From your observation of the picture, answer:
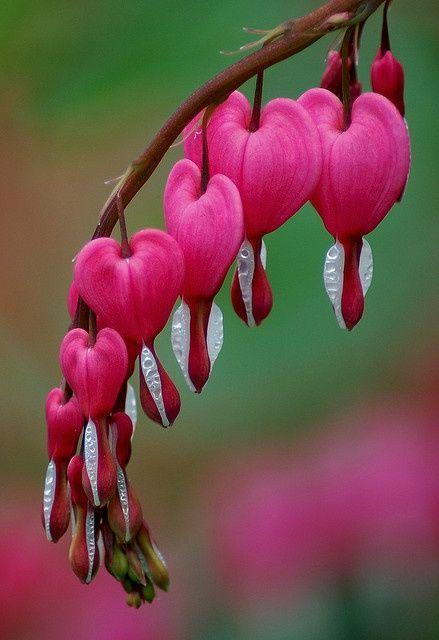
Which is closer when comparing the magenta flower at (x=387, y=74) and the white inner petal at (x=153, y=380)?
the white inner petal at (x=153, y=380)

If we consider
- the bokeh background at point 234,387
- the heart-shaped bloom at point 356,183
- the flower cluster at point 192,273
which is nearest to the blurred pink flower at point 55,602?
the bokeh background at point 234,387

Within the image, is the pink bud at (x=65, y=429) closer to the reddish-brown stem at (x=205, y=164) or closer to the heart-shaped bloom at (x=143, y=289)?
the heart-shaped bloom at (x=143, y=289)

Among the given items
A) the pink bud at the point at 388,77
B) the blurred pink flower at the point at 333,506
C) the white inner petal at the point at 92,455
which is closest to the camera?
the white inner petal at the point at 92,455

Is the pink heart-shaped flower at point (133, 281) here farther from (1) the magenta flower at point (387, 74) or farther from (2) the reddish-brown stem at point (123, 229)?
(1) the magenta flower at point (387, 74)

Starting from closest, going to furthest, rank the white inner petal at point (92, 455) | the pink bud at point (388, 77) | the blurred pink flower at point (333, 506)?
the white inner petal at point (92, 455)
the pink bud at point (388, 77)
the blurred pink flower at point (333, 506)

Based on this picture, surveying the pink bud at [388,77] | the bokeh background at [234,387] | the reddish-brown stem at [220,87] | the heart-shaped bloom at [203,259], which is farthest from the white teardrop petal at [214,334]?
the bokeh background at [234,387]

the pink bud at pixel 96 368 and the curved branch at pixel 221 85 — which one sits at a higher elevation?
the curved branch at pixel 221 85

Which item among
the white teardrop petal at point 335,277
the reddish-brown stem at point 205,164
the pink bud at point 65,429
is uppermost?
the reddish-brown stem at point 205,164
